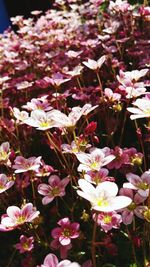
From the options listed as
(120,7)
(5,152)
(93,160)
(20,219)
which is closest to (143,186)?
(93,160)

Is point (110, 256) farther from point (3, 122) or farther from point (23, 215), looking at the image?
point (3, 122)

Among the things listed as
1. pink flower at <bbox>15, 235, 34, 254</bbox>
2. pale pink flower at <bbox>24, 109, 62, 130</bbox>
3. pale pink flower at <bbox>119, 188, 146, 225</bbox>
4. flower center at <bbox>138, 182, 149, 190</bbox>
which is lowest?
pink flower at <bbox>15, 235, 34, 254</bbox>

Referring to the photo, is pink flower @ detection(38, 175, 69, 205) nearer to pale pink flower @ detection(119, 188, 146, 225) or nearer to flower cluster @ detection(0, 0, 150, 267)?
flower cluster @ detection(0, 0, 150, 267)

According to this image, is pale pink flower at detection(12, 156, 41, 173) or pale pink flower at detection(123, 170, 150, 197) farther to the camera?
pale pink flower at detection(12, 156, 41, 173)

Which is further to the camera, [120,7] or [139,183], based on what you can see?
[120,7]

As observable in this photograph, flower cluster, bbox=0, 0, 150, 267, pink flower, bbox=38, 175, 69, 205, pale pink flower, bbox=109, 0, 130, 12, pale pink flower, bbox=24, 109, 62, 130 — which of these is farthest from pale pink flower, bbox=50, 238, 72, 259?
pale pink flower, bbox=109, 0, 130, 12

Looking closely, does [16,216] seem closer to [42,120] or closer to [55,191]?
[55,191]

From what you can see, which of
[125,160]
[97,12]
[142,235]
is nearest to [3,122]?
[125,160]
